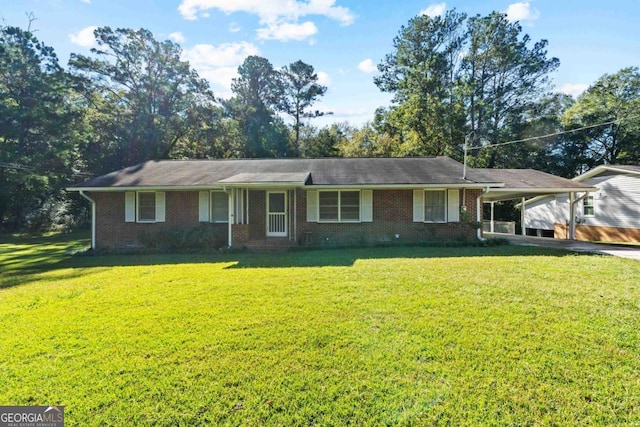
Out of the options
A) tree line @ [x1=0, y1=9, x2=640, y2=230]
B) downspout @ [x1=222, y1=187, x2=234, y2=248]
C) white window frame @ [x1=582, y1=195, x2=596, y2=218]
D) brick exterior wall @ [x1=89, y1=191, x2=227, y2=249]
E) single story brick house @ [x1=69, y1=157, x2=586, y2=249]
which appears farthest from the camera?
tree line @ [x1=0, y1=9, x2=640, y2=230]

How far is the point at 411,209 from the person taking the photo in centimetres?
1224

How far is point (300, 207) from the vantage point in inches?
487

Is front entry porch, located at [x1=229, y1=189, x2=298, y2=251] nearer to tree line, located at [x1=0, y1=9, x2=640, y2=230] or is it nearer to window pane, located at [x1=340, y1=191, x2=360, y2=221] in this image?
window pane, located at [x1=340, y1=191, x2=360, y2=221]

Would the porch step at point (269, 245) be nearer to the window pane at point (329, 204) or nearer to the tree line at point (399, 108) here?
the window pane at point (329, 204)

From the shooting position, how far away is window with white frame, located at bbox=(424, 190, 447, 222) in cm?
1230

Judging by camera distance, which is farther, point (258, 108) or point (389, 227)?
point (258, 108)

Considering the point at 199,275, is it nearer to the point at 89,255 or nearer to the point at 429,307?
A: the point at 429,307

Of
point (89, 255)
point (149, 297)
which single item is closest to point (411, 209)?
point (149, 297)

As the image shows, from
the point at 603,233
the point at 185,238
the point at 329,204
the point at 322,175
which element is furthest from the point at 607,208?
the point at 185,238

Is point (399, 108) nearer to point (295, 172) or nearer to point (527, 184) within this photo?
point (527, 184)

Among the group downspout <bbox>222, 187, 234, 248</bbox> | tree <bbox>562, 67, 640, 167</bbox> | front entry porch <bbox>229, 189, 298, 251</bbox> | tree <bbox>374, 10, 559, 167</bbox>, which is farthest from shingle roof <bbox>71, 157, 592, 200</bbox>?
tree <bbox>562, 67, 640, 167</bbox>

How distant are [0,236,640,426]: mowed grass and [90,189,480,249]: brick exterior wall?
5.40 m

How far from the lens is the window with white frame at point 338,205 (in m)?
12.4

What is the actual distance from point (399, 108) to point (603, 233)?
17.8 metres
